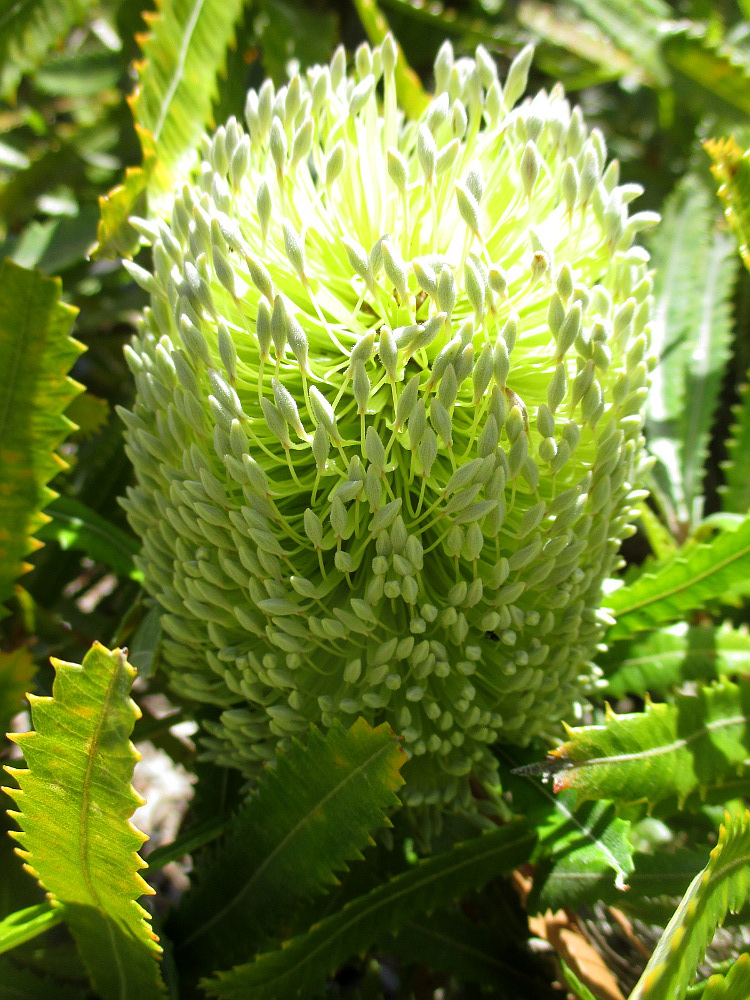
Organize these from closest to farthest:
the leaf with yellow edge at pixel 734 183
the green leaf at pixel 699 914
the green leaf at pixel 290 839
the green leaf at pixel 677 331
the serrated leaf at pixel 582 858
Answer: the green leaf at pixel 699 914
the green leaf at pixel 290 839
the serrated leaf at pixel 582 858
the leaf with yellow edge at pixel 734 183
the green leaf at pixel 677 331

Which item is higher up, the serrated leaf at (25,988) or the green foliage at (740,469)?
the green foliage at (740,469)

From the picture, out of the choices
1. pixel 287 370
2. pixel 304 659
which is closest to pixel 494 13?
pixel 287 370

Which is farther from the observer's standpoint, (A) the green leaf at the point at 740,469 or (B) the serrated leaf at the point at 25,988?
(A) the green leaf at the point at 740,469

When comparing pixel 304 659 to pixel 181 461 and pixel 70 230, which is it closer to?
pixel 181 461

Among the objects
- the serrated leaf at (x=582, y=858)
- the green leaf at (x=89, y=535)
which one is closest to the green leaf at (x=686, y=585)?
the serrated leaf at (x=582, y=858)

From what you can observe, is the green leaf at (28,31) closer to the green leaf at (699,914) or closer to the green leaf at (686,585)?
the green leaf at (686,585)

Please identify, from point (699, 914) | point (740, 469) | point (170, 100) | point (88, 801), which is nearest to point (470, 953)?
point (699, 914)

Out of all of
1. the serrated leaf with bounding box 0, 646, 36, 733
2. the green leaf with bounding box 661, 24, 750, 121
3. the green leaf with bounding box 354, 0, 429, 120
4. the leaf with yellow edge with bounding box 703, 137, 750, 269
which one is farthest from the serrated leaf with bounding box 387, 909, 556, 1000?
the green leaf with bounding box 661, 24, 750, 121

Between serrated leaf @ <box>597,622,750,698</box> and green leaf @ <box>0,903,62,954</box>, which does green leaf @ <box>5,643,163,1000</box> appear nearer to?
green leaf @ <box>0,903,62,954</box>
